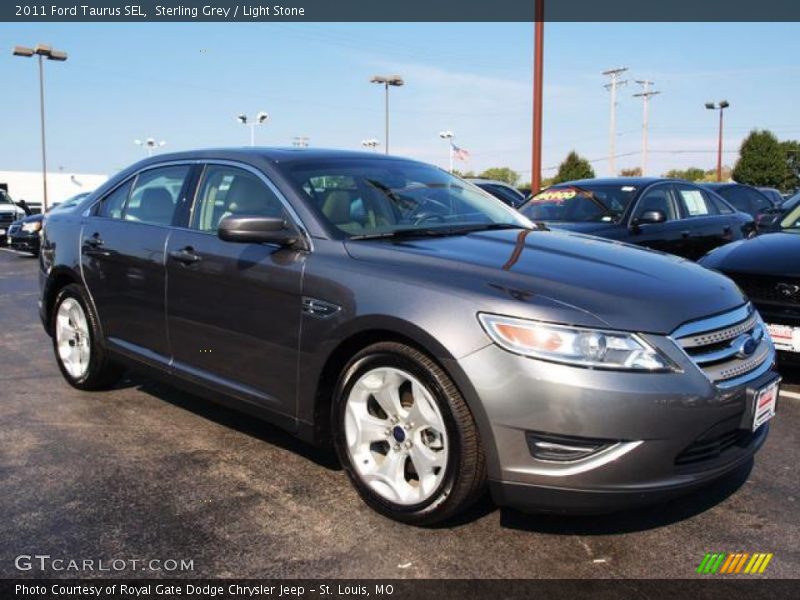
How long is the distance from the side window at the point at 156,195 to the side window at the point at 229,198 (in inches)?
9.2

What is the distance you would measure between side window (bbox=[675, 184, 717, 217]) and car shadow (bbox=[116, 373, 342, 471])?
20.1 feet

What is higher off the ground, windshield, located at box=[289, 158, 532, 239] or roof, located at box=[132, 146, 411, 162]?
roof, located at box=[132, 146, 411, 162]

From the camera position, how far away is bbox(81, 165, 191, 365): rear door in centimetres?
414

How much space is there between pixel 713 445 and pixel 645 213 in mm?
5189

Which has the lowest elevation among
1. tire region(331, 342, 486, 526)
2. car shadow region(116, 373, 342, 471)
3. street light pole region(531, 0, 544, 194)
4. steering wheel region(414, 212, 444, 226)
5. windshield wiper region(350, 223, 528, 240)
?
car shadow region(116, 373, 342, 471)

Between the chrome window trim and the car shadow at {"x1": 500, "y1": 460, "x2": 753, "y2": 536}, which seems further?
the chrome window trim

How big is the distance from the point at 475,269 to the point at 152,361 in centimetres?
215

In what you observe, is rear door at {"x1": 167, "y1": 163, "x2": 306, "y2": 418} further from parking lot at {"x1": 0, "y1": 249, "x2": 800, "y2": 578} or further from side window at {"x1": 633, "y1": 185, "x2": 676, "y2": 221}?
side window at {"x1": 633, "y1": 185, "x2": 676, "y2": 221}

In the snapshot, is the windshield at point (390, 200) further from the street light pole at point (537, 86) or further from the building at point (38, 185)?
the building at point (38, 185)

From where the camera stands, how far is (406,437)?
2971 mm

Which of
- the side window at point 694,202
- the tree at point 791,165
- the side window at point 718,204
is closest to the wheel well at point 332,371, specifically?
the side window at point 694,202

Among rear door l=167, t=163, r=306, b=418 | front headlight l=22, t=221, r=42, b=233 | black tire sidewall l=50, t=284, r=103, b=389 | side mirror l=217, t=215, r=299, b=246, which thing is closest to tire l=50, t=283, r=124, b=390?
black tire sidewall l=50, t=284, r=103, b=389

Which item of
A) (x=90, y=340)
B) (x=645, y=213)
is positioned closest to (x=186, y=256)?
(x=90, y=340)

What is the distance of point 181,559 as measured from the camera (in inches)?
108
